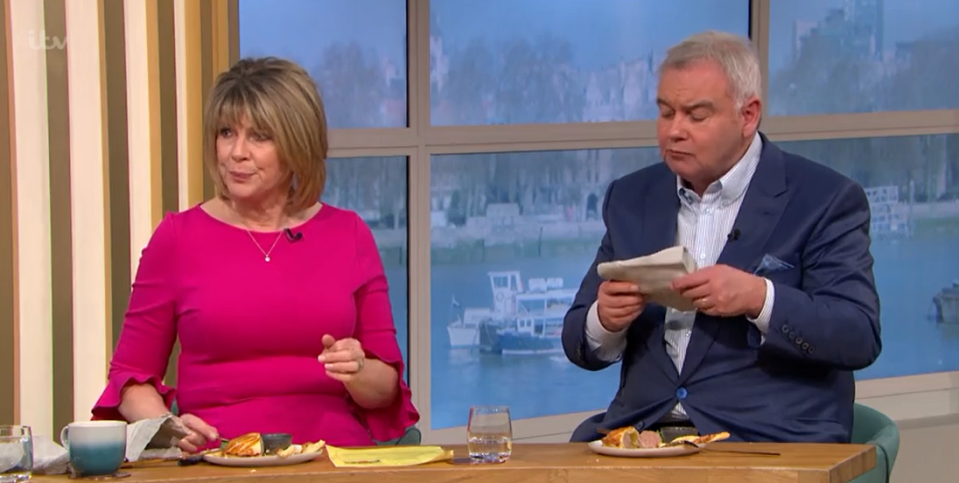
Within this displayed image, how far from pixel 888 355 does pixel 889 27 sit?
4.36 ft

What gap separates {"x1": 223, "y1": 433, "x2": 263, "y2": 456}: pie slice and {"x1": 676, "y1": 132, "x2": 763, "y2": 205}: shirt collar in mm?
1155

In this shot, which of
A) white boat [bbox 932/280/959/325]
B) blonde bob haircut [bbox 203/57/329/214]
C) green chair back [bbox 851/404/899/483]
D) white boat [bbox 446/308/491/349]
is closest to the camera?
green chair back [bbox 851/404/899/483]

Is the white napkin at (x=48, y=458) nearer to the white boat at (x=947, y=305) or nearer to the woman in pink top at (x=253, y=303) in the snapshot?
the woman in pink top at (x=253, y=303)

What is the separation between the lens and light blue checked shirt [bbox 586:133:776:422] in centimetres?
283

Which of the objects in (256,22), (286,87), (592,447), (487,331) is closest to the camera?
(592,447)

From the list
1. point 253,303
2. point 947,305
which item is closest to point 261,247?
point 253,303

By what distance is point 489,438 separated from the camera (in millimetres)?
2281

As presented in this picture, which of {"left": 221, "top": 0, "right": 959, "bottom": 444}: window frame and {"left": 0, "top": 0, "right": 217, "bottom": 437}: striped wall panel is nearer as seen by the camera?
{"left": 0, "top": 0, "right": 217, "bottom": 437}: striped wall panel

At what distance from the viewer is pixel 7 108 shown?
299 cm

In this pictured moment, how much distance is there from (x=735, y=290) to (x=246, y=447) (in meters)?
1.01

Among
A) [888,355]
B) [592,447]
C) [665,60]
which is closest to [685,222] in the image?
[665,60]

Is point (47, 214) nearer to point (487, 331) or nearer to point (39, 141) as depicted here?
point (39, 141)

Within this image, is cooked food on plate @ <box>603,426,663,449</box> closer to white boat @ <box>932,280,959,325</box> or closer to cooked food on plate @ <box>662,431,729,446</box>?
cooked food on plate @ <box>662,431,729,446</box>

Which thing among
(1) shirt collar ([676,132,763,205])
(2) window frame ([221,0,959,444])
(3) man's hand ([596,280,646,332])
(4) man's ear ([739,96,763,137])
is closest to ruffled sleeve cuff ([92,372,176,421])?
(3) man's hand ([596,280,646,332])
